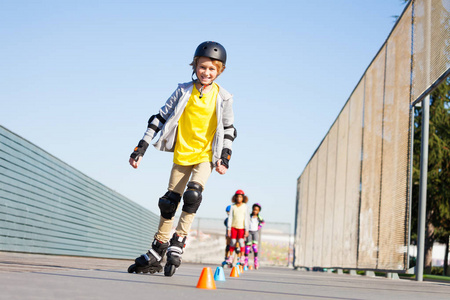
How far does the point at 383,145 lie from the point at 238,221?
345 cm

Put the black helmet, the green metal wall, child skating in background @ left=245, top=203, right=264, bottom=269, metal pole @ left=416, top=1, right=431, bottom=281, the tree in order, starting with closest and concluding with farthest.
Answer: the black helmet, metal pole @ left=416, top=1, right=431, bottom=281, the green metal wall, child skating in background @ left=245, top=203, right=264, bottom=269, the tree

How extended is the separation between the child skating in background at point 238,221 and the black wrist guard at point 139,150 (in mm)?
7976

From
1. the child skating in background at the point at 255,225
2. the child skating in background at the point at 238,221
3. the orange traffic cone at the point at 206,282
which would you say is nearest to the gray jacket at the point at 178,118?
the orange traffic cone at the point at 206,282

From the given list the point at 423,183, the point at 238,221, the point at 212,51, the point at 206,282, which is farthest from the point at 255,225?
the point at 206,282

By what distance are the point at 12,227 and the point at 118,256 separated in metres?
11.1

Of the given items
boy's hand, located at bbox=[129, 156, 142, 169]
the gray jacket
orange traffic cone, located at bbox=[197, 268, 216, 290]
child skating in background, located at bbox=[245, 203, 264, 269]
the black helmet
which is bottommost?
orange traffic cone, located at bbox=[197, 268, 216, 290]

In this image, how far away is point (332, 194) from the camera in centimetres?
1839

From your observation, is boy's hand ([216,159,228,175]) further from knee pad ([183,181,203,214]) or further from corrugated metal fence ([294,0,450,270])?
corrugated metal fence ([294,0,450,270])

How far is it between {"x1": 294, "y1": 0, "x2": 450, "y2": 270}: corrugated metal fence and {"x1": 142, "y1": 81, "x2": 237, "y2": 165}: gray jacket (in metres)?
2.95

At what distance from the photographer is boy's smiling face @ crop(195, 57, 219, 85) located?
511cm

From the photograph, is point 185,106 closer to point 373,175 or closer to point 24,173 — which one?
point 24,173

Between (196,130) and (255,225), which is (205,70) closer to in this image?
(196,130)

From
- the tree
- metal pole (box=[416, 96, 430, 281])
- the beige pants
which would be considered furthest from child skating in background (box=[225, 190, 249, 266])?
the tree

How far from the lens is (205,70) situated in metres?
5.12
